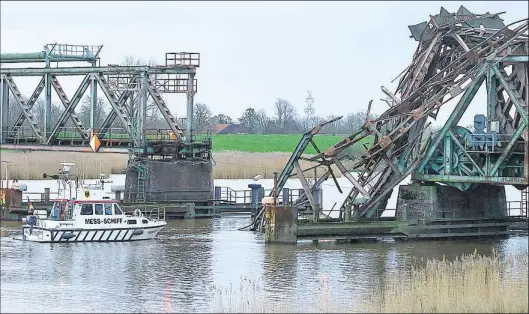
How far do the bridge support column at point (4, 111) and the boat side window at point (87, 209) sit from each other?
24498mm

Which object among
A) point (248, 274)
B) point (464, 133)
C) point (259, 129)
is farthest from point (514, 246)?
point (259, 129)

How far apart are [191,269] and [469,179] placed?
1358 cm

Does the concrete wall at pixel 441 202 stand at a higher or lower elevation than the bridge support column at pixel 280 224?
higher

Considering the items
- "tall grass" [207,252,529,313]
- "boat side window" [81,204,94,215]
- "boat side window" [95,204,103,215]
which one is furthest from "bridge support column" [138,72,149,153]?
"tall grass" [207,252,529,313]

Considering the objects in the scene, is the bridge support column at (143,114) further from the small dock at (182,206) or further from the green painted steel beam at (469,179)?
the green painted steel beam at (469,179)

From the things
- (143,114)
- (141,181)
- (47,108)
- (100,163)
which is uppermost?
(47,108)

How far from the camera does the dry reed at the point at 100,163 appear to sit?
8306 centimetres

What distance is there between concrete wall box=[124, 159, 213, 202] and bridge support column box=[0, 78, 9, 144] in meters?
10.9

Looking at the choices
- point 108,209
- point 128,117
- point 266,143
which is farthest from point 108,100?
point 266,143

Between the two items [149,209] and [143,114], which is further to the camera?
[143,114]

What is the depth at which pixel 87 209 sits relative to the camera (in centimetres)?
5384

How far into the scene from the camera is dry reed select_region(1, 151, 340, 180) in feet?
273

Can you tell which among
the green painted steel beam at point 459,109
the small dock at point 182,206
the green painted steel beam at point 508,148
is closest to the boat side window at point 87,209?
the small dock at point 182,206

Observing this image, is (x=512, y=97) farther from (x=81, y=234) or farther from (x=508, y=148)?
(x=81, y=234)
